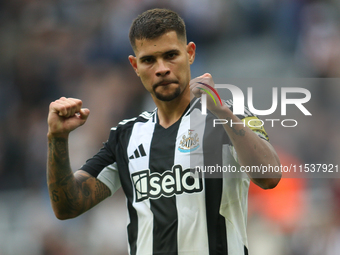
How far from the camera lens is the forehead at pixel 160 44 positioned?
2.13 m

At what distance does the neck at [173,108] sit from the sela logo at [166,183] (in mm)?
320

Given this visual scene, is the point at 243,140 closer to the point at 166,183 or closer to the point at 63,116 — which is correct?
the point at 166,183

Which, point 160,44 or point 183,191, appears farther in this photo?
point 160,44

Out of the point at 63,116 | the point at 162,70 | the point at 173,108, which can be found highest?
the point at 162,70

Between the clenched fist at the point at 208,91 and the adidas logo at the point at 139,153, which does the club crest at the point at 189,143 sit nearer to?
the adidas logo at the point at 139,153

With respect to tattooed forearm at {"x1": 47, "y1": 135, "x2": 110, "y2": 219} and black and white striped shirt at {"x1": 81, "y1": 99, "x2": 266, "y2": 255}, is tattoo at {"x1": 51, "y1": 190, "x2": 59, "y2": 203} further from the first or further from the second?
black and white striped shirt at {"x1": 81, "y1": 99, "x2": 266, "y2": 255}

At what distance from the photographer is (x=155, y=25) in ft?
7.09

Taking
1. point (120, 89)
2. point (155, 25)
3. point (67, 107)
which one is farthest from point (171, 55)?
point (120, 89)

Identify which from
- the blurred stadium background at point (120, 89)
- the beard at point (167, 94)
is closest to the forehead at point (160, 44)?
the beard at point (167, 94)

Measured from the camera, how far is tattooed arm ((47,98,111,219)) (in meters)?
2.01

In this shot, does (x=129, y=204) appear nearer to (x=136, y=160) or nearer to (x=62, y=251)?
(x=136, y=160)

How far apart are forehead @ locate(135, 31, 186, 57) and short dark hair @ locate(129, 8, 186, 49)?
2cm

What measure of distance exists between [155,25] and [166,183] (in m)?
0.87

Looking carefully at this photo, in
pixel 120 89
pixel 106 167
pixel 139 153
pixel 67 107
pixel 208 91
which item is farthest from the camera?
pixel 120 89
